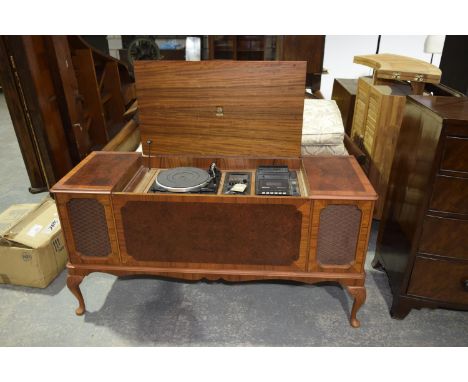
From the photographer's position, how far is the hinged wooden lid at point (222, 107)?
1.75m

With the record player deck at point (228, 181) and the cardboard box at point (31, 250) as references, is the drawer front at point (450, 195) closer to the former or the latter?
the record player deck at point (228, 181)

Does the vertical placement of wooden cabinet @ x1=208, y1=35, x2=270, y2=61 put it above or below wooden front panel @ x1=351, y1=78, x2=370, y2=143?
above

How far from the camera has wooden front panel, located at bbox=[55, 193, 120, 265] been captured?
1631mm

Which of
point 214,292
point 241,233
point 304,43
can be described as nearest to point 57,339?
point 214,292

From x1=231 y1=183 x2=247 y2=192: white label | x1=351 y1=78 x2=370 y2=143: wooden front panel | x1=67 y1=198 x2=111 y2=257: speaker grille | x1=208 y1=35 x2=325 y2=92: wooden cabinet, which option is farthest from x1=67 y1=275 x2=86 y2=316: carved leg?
x1=208 y1=35 x2=325 y2=92: wooden cabinet

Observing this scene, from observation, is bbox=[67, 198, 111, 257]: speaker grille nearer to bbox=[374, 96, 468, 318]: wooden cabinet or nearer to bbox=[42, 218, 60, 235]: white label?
bbox=[42, 218, 60, 235]: white label

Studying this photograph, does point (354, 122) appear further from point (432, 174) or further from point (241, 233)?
point (241, 233)

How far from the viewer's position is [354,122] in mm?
2924

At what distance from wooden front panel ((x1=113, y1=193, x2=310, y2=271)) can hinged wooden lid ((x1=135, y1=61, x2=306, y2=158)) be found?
1.45 ft

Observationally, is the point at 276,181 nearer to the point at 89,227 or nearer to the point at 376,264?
the point at 89,227

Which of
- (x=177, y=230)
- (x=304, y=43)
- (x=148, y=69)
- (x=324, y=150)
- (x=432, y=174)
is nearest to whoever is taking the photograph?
(x=432, y=174)

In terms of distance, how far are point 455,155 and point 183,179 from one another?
3.86 ft

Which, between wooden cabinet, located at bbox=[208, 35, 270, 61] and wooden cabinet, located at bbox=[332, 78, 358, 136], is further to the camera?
wooden cabinet, located at bbox=[208, 35, 270, 61]
